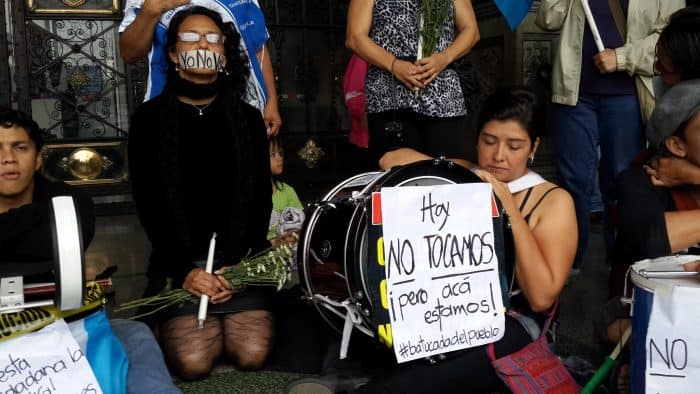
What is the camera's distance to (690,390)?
1672mm

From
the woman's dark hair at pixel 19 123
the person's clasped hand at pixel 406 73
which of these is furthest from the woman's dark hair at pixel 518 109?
the woman's dark hair at pixel 19 123

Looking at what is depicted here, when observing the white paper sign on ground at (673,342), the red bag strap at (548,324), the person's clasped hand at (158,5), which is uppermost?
the person's clasped hand at (158,5)

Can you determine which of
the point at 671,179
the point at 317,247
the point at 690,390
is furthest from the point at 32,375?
the point at 671,179

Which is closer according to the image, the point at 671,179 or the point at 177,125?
the point at 671,179

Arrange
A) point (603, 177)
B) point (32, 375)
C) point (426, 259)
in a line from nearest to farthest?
point (32, 375) → point (426, 259) → point (603, 177)

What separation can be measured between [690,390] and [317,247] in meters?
1.22

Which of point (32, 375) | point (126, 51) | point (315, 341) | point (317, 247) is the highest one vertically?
point (126, 51)

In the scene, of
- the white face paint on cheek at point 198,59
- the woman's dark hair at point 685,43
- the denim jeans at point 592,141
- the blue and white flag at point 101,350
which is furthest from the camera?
the denim jeans at point 592,141

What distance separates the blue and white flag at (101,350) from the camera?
6.42 ft

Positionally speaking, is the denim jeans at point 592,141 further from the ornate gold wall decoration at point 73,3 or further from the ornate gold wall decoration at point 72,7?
the ornate gold wall decoration at point 73,3

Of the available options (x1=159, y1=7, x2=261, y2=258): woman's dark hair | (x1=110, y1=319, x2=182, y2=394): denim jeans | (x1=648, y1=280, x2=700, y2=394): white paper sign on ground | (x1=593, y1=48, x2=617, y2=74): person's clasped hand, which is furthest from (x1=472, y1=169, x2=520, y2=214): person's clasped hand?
(x1=593, y1=48, x2=617, y2=74): person's clasped hand

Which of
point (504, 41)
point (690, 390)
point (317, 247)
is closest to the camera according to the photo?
point (690, 390)

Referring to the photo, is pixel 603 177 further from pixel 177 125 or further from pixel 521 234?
pixel 177 125

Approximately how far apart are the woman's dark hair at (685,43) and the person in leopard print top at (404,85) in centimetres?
90
